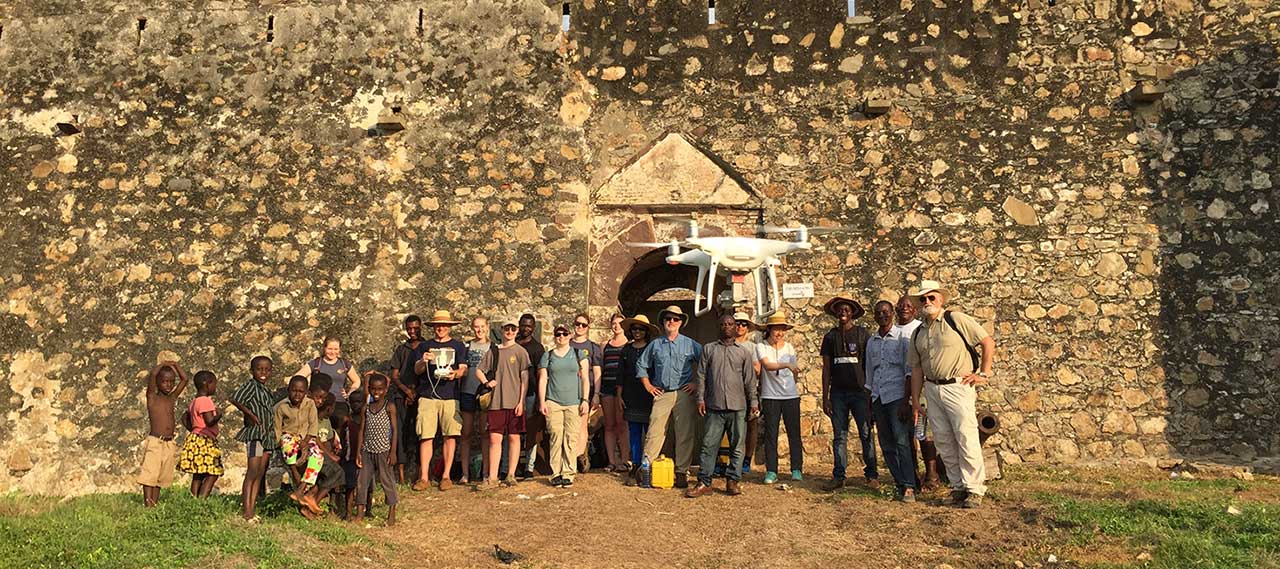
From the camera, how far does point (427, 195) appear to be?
8789 mm

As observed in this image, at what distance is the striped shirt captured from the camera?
5867 millimetres

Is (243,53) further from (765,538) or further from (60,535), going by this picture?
(765,538)

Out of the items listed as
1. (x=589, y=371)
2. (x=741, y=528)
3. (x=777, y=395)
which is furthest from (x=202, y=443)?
(x=777, y=395)

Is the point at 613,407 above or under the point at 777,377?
under

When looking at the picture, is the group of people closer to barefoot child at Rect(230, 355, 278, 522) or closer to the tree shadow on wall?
barefoot child at Rect(230, 355, 278, 522)

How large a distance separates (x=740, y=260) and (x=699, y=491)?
2126mm

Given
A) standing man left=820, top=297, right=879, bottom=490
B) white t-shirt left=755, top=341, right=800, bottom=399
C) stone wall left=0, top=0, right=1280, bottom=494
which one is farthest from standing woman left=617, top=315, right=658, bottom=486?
standing man left=820, top=297, right=879, bottom=490

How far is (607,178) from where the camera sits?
29.2ft

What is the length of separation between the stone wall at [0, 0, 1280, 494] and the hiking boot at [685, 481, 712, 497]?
1948 millimetres

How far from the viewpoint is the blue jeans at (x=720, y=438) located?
6.56 meters

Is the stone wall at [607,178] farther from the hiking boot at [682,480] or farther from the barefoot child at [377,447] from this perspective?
the barefoot child at [377,447]

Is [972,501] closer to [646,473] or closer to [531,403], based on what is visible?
[646,473]

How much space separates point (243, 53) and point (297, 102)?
0.80 meters

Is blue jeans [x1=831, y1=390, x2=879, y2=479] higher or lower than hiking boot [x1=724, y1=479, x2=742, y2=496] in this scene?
higher
